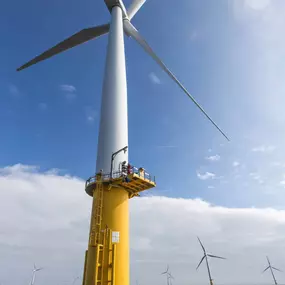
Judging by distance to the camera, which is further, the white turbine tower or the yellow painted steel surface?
the white turbine tower

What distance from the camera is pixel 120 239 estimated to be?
2366 cm

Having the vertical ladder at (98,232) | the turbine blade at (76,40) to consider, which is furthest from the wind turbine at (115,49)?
the vertical ladder at (98,232)

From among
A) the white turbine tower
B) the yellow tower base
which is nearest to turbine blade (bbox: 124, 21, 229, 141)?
the white turbine tower

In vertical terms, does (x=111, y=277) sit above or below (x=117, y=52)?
below

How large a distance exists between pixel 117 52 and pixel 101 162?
16760mm

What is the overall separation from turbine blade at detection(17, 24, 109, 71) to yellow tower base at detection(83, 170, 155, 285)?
102 feet

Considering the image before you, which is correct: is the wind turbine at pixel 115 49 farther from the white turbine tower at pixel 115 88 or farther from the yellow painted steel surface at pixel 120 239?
the yellow painted steel surface at pixel 120 239

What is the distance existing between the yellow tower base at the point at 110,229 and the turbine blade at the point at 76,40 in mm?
30963

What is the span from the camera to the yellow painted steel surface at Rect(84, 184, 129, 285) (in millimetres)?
21766

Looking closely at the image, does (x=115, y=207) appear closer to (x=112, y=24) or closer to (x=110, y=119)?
(x=110, y=119)

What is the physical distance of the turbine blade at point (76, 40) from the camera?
44.6 m

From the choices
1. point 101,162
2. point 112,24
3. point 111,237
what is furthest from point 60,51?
point 111,237

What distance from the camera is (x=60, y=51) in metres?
46.5

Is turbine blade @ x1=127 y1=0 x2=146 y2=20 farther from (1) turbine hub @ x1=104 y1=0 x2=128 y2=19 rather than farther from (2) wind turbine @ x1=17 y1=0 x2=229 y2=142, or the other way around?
(1) turbine hub @ x1=104 y1=0 x2=128 y2=19
